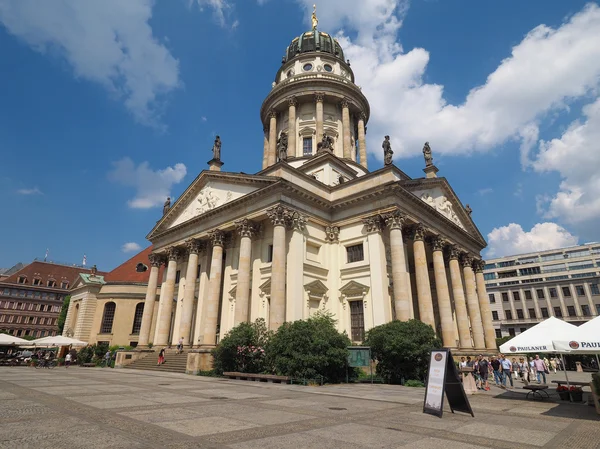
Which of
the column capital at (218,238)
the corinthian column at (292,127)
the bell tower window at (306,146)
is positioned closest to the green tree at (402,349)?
the column capital at (218,238)

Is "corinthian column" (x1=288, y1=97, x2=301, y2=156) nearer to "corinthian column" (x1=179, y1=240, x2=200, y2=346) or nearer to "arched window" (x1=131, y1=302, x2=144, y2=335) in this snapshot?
"corinthian column" (x1=179, y1=240, x2=200, y2=346)

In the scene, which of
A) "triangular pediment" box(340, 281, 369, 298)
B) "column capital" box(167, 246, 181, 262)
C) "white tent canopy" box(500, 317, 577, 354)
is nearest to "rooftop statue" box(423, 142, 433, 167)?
"triangular pediment" box(340, 281, 369, 298)

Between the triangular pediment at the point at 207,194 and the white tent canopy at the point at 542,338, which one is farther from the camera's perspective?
the triangular pediment at the point at 207,194

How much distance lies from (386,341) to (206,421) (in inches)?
558

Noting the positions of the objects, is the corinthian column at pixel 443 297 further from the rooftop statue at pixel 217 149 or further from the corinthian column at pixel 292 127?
the rooftop statue at pixel 217 149

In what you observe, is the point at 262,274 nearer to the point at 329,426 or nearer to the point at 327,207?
the point at 327,207

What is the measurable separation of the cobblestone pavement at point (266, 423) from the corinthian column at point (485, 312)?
25838 millimetres

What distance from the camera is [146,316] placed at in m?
34.9

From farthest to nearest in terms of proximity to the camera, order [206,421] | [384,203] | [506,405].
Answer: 1. [384,203]
2. [506,405]
3. [206,421]

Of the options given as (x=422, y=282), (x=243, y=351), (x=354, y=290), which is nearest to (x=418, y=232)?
(x=422, y=282)

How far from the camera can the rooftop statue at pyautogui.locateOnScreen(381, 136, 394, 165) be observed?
28453 millimetres

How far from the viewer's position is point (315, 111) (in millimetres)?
43625

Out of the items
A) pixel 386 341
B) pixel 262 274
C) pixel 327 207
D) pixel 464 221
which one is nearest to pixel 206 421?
pixel 386 341

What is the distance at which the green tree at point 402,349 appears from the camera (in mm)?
19531
